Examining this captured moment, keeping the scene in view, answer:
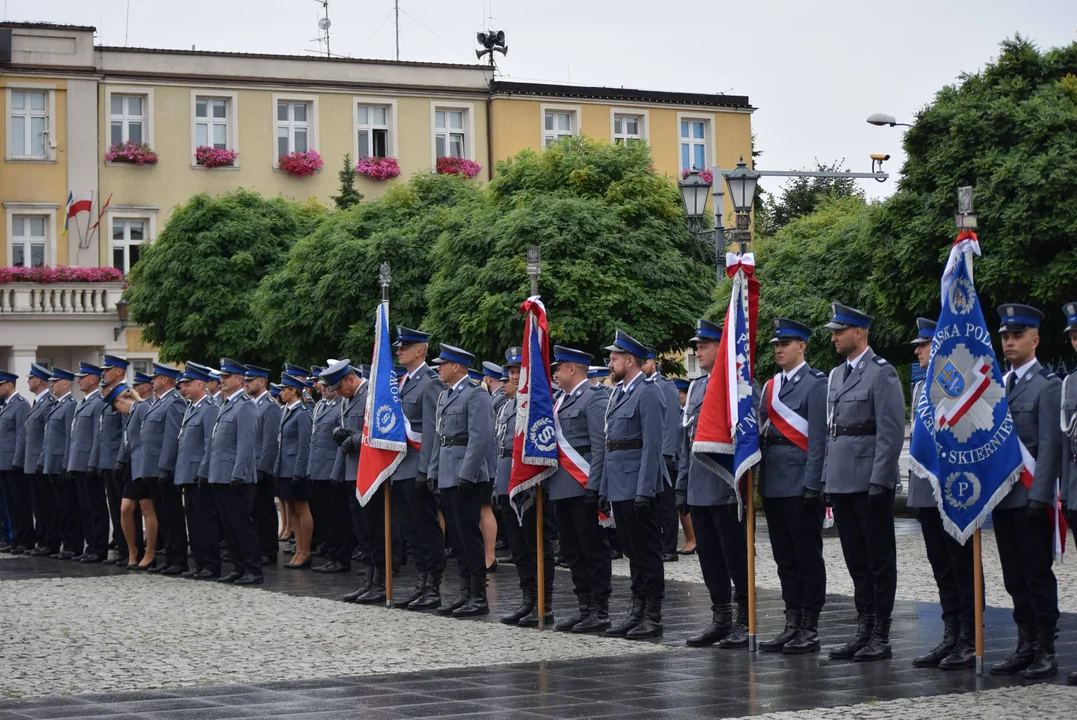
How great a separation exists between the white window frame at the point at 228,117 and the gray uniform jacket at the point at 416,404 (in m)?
30.8

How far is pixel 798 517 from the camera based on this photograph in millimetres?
11156

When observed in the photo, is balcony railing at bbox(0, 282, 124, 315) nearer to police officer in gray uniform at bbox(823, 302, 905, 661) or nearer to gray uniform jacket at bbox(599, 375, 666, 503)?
gray uniform jacket at bbox(599, 375, 666, 503)

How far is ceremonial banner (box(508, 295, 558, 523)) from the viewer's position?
42.4 feet

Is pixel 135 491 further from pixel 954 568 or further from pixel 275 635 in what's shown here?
pixel 954 568

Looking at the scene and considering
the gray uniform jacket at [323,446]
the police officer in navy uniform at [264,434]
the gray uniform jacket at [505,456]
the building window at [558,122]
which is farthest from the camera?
the building window at [558,122]

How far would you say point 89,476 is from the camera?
772 inches

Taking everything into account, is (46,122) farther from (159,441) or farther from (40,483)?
(159,441)

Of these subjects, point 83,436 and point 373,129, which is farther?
point 373,129

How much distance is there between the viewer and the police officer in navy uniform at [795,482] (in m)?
11.1

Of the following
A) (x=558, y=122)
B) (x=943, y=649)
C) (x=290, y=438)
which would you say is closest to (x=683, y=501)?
(x=943, y=649)

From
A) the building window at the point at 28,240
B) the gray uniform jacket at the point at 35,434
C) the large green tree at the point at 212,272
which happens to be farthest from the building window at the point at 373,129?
the gray uniform jacket at the point at 35,434

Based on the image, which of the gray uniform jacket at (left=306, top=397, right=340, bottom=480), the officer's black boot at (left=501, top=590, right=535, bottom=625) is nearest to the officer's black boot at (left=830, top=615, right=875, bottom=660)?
the officer's black boot at (left=501, top=590, right=535, bottom=625)

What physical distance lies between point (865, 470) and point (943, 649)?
3.97 ft

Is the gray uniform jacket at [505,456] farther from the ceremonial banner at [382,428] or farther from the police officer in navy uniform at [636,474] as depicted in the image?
the police officer in navy uniform at [636,474]
